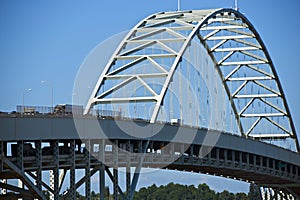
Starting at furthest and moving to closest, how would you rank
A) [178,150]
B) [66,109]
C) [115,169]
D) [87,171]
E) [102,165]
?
[178,150]
[115,169]
[66,109]
[102,165]
[87,171]

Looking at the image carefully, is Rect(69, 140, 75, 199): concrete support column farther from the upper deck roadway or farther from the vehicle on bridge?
the vehicle on bridge

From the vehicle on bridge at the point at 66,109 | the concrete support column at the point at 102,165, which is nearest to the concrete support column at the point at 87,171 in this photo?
the concrete support column at the point at 102,165

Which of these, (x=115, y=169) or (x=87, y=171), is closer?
(x=87, y=171)

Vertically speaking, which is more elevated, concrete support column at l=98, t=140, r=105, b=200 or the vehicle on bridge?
the vehicle on bridge

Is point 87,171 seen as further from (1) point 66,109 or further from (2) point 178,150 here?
(2) point 178,150

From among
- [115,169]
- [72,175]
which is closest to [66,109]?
[115,169]

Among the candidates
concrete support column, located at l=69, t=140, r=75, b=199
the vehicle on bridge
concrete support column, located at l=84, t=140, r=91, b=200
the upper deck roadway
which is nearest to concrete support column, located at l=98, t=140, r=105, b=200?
the upper deck roadway

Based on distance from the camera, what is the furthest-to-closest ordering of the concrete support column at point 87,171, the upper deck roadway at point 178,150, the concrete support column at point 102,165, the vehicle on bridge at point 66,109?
the concrete support column at point 102,165
the vehicle on bridge at point 66,109
the concrete support column at point 87,171
the upper deck roadway at point 178,150

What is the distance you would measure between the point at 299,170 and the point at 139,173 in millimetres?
47221

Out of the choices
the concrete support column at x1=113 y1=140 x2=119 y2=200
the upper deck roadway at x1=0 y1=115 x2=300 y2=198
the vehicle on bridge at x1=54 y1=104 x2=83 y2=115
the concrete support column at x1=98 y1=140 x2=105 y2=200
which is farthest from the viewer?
the concrete support column at x1=113 y1=140 x2=119 y2=200

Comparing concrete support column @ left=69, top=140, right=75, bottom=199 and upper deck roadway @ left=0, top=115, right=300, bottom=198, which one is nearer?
Result: upper deck roadway @ left=0, top=115, right=300, bottom=198

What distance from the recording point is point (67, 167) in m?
52.7

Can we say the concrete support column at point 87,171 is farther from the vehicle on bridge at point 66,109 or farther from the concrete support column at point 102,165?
the vehicle on bridge at point 66,109

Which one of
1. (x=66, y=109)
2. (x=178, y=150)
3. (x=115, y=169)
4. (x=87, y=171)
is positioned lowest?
(x=115, y=169)
